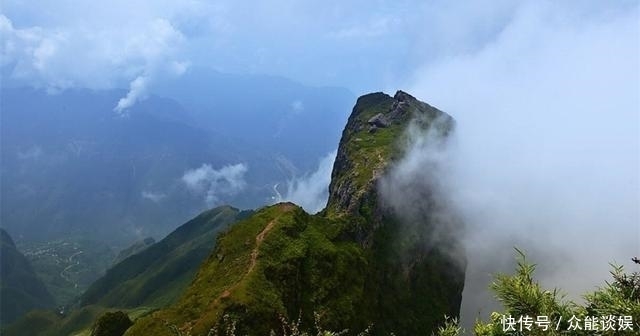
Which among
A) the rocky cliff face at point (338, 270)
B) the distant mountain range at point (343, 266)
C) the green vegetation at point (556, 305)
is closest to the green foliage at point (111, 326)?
the distant mountain range at point (343, 266)

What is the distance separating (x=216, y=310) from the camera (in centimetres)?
6238

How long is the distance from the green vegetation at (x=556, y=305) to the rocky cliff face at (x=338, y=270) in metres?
33.2

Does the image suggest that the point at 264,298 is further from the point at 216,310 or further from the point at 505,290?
the point at 505,290

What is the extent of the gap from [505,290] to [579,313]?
2468 mm

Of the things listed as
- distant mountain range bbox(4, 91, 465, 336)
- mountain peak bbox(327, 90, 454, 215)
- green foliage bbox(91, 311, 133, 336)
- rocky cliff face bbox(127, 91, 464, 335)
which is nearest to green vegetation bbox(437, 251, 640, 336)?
distant mountain range bbox(4, 91, 465, 336)

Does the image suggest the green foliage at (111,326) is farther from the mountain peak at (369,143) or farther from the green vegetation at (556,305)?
the green vegetation at (556,305)

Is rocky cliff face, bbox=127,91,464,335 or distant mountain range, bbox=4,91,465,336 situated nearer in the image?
rocky cliff face, bbox=127,91,464,335

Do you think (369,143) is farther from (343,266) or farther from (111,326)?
(111,326)

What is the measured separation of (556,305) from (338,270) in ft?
226

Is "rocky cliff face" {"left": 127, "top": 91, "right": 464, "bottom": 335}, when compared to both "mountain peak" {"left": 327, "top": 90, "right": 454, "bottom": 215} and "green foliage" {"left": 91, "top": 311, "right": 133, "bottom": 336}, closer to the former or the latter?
"mountain peak" {"left": 327, "top": 90, "right": 454, "bottom": 215}

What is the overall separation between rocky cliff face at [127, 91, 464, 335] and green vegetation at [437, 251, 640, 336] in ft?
109

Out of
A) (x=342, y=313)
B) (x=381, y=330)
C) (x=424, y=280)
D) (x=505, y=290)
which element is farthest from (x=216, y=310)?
(x=424, y=280)

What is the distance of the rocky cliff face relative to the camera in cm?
6531

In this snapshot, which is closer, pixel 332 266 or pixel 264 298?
pixel 264 298
